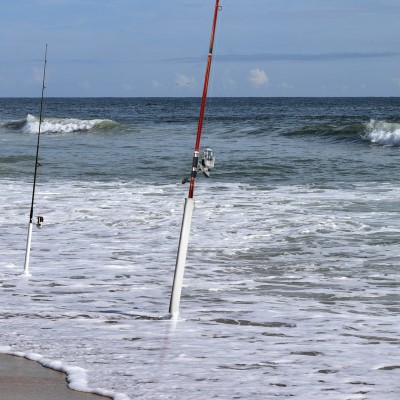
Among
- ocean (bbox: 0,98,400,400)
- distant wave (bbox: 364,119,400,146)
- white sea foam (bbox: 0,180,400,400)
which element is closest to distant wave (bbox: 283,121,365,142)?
distant wave (bbox: 364,119,400,146)

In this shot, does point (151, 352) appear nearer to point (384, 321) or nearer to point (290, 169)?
point (384, 321)

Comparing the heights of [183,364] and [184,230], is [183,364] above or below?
below

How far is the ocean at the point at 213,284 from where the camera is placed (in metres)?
4.55

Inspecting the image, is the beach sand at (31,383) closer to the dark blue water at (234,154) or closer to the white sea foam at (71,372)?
the white sea foam at (71,372)

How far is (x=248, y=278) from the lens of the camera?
730cm

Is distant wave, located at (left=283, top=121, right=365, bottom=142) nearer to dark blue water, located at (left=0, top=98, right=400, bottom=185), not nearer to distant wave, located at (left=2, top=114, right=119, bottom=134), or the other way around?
dark blue water, located at (left=0, top=98, right=400, bottom=185)

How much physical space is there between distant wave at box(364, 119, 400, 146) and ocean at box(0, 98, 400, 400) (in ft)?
32.7

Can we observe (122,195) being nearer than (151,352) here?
No

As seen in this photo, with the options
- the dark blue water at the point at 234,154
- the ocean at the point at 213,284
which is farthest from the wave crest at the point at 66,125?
the ocean at the point at 213,284

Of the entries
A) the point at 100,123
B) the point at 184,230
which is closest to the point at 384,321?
the point at 184,230

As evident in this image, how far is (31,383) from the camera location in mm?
4141

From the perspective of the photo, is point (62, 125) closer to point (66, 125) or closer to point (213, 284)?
point (66, 125)

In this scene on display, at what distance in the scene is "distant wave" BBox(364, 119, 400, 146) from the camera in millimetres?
26422

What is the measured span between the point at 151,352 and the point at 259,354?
611 mm
